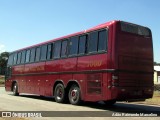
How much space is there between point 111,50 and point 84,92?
270 centimetres

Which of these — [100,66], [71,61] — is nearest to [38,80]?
[71,61]

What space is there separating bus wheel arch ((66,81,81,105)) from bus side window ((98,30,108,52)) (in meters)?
2.62

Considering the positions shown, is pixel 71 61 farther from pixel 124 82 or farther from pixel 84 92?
pixel 124 82

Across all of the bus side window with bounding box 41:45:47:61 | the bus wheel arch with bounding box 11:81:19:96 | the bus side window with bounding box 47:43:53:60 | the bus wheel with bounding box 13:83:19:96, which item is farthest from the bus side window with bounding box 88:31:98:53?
the bus wheel with bounding box 13:83:19:96

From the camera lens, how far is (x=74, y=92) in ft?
54.9

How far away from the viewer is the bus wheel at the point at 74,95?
53.7 ft

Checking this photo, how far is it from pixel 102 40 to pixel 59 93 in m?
4.90

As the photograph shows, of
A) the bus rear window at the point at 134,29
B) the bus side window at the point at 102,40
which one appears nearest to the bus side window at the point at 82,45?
the bus side window at the point at 102,40

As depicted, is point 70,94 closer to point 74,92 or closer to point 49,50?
point 74,92

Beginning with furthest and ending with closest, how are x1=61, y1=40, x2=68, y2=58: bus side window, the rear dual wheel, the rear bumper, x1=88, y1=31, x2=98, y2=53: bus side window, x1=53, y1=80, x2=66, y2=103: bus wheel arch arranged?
x1=61, y1=40, x2=68, y2=58: bus side window, x1=53, y1=80, x2=66, y2=103: bus wheel arch, the rear dual wheel, x1=88, y1=31, x2=98, y2=53: bus side window, the rear bumper

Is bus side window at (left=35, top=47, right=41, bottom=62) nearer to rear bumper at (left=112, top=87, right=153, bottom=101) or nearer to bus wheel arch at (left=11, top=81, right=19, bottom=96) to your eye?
bus wheel arch at (left=11, top=81, right=19, bottom=96)

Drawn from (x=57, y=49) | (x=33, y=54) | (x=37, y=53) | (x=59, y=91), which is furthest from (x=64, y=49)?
(x=33, y=54)

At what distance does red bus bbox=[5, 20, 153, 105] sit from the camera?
14.2 meters

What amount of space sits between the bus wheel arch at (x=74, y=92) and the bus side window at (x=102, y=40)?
2.62m
